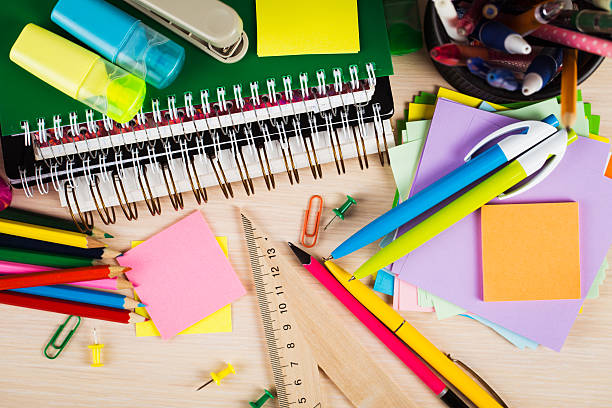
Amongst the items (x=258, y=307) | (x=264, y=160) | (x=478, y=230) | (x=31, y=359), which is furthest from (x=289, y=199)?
(x=31, y=359)

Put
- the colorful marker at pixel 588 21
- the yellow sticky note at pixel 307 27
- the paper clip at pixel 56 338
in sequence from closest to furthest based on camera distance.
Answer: the colorful marker at pixel 588 21 → the yellow sticky note at pixel 307 27 → the paper clip at pixel 56 338

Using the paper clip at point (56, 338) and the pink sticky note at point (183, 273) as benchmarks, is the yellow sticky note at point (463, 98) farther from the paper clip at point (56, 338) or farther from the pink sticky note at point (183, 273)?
the paper clip at point (56, 338)

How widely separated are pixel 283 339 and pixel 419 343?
23cm

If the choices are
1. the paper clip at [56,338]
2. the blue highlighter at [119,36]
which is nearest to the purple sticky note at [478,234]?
the blue highlighter at [119,36]

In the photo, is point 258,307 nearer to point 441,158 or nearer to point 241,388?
point 241,388

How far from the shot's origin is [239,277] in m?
0.80

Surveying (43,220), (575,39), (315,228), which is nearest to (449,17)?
(575,39)

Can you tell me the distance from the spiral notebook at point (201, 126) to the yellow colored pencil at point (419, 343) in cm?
21

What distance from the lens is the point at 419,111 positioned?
78 centimetres

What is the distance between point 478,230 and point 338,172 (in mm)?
251

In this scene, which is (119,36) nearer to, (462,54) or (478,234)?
(462,54)

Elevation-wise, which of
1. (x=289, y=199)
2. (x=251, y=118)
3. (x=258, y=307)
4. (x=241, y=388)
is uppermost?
(x=251, y=118)

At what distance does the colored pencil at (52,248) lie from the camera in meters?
0.77

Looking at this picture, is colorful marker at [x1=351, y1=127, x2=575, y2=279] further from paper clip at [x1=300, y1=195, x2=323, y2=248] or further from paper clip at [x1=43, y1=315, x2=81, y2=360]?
paper clip at [x1=43, y1=315, x2=81, y2=360]
